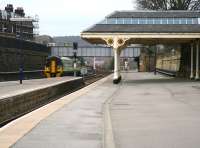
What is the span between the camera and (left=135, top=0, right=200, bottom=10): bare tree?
77.4 m

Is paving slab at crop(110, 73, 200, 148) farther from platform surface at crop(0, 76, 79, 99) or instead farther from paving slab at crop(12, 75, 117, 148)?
platform surface at crop(0, 76, 79, 99)

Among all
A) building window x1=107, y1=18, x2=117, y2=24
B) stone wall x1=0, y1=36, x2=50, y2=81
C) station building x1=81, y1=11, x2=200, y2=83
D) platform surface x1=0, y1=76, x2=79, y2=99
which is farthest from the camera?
stone wall x1=0, y1=36, x2=50, y2=81

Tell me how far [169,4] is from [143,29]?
3031 cm

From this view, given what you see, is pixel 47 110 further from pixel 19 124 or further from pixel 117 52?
pixel 117 52

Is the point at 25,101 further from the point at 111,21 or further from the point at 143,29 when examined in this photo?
the point at 111,21

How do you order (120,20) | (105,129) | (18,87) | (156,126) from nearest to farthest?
1. (105,129)
2. (156,126)
3. (18,87)
4. (120,20)

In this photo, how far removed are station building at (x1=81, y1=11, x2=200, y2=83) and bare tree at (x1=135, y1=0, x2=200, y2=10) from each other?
2029 cm

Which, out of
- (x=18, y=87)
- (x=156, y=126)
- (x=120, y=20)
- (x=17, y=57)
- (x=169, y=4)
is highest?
(x=169, y=4)

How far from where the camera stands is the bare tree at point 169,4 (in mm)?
77438

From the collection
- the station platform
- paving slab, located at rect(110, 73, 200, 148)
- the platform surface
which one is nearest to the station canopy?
the platform surface

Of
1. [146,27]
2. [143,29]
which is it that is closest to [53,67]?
[146,27]

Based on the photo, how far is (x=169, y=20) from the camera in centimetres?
5412

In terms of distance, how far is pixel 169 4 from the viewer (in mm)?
80312

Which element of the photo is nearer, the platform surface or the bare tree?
the platform surface
